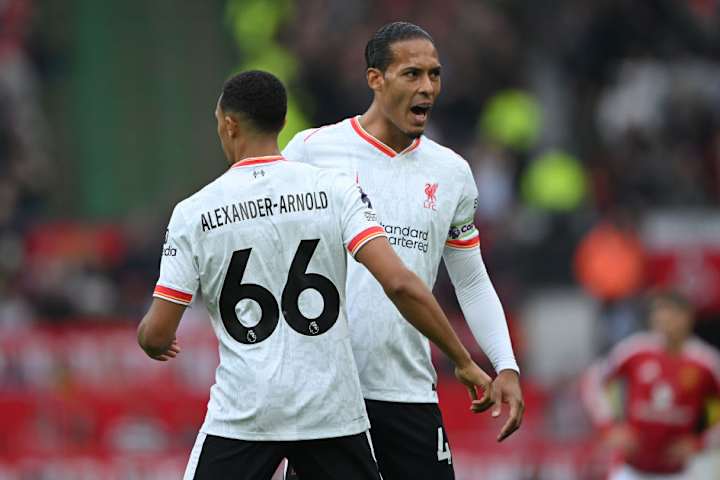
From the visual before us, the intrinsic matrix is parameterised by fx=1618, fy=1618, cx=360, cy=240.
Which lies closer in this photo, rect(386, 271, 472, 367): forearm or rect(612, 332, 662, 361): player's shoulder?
rect(386, 271, 472, 367): forearm

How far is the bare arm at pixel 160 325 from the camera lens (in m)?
5.55

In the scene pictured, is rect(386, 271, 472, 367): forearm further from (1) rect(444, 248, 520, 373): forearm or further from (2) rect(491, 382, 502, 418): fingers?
(1) rect(444, 248, 520, 373): forearm

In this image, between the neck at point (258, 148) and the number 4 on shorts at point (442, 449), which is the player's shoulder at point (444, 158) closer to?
the neck at point (258, 148)

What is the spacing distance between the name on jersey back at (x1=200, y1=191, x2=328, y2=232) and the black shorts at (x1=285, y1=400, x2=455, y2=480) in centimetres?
97

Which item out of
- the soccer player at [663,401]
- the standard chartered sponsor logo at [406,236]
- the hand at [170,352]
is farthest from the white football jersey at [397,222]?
the soccer player at [663,401]

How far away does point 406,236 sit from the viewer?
20.1ft

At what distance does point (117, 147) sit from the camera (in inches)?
858

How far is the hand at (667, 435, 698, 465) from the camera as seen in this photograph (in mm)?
10414

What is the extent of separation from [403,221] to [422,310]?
0.81 meters

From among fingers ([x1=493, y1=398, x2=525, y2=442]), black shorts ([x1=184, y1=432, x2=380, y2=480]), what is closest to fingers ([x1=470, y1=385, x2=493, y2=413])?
fingers ([x1=493, y1=398, x2=525, y2=442])

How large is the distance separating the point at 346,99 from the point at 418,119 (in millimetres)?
10176

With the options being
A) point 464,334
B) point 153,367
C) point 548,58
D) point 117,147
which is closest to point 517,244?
point 464,334

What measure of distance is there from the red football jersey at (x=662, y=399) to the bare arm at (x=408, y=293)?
5.31m

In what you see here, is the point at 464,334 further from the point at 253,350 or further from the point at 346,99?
the point at 253,350
